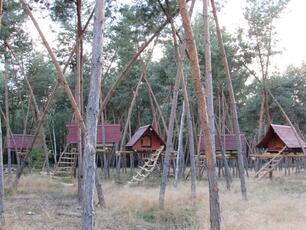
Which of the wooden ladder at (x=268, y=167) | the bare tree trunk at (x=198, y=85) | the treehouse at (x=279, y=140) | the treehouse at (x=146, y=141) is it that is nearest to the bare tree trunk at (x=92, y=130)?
the bare tree trunk at (x=198, y=85)

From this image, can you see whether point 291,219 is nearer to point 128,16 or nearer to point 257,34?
point 128,16

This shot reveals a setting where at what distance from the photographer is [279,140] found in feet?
70.1

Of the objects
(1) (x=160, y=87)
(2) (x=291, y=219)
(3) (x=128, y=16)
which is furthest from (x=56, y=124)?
(2) (x=291, y=219)

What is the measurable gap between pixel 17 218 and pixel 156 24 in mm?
6650

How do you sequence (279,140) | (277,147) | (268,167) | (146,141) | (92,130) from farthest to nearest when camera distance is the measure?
1. (146,141)
2. (277,147)
3. (279,140)
4. (268,167)
5. (92,130)

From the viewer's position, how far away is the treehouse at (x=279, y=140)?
2061 cm

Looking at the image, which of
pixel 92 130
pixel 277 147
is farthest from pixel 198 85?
pixel 277 147

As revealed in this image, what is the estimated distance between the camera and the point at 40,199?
14.0 m

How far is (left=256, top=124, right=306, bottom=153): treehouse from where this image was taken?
2061 cm

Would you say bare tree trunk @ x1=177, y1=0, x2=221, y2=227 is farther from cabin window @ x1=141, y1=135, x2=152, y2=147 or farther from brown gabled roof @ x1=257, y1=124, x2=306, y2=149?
cabin window @ x1=141, y1=135, x2=152, y2=147

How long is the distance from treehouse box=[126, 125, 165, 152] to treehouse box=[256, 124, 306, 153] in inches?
202

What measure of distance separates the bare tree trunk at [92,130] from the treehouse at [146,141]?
598 inches

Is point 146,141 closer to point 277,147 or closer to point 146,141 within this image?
point 146,141

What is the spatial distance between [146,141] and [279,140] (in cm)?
642
